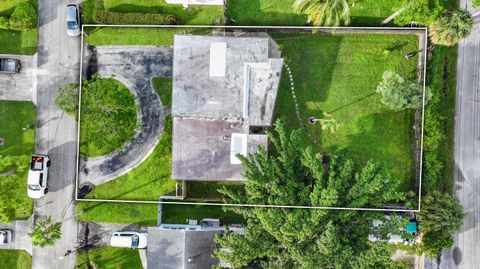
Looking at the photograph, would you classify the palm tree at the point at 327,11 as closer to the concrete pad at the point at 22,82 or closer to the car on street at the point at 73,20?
the car on street at the point at 73,20

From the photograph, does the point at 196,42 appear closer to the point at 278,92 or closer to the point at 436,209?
the point at 278,92

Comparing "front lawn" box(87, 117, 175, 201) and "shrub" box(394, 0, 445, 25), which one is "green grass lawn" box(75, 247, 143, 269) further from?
"shrub" box(394, 0, 445, 25)

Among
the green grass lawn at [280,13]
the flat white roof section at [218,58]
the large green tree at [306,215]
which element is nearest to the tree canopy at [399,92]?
the green grass lawn at [280,13]

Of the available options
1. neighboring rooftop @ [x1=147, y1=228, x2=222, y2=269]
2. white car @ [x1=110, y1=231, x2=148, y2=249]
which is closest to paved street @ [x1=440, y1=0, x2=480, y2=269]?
neighboring rooftop @ [x1=147, y1=228, x2=222, y2=269]

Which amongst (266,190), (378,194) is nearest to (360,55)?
(378,194)

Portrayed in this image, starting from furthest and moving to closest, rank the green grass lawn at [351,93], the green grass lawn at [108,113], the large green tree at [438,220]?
1. the green grass lawn at [351,93]
2. the large green tree at [438,220]
3. the green grass lawn at [108,113]

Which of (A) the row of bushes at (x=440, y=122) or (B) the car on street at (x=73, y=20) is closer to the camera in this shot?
(A) the row of bushes at (x=440, y=122)
